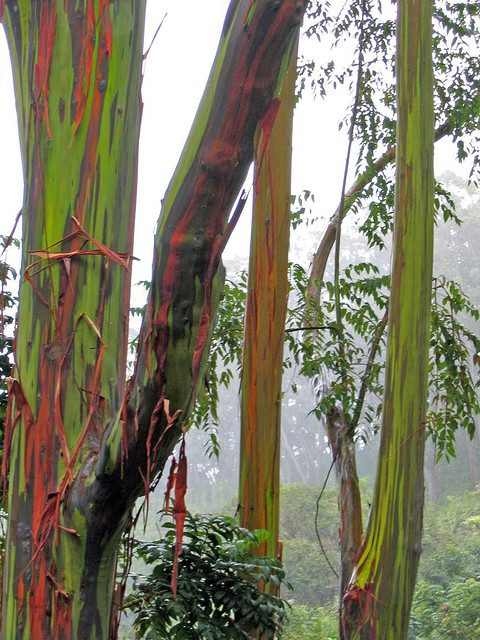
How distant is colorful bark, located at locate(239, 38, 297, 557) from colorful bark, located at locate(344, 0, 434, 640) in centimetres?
44

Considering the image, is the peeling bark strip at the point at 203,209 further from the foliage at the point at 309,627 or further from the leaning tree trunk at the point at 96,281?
the foliage at the point at 309,627

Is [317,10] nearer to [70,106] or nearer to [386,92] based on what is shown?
[386,92]

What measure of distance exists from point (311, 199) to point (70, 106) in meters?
3.37

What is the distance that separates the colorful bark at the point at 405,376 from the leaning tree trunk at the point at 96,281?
0.82 metres

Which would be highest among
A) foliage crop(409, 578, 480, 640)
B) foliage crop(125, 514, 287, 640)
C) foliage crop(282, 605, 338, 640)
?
foliage crop(125, 514, 287, 640)

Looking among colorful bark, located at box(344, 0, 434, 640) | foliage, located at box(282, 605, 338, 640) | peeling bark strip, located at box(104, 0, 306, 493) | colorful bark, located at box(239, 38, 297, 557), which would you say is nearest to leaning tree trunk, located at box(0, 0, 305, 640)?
peeling bark strip, located at box(104, 0, 306, 493)

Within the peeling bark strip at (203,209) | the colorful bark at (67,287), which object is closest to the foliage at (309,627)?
the colorful bark at (67,287)

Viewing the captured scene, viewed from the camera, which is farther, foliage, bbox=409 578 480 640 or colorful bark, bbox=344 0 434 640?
foliage, bbox=409 578 480 640

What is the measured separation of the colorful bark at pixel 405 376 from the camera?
1.61m

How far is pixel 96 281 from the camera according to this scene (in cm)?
100

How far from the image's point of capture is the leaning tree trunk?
0.75 metres

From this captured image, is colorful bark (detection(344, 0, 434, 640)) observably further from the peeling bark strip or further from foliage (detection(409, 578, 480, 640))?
foliage (detection(409, 578, 480, 640))

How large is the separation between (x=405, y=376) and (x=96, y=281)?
0.93 metres

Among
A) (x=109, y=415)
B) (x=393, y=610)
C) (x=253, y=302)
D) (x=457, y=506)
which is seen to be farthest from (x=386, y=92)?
(x=457, y=506)
